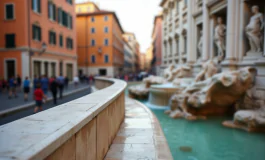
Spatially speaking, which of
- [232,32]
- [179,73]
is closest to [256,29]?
[232,32]

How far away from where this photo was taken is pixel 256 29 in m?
9.68

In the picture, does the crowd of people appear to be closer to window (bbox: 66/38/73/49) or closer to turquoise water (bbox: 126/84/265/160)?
turquoise water (bbox: 126/84/265/160)

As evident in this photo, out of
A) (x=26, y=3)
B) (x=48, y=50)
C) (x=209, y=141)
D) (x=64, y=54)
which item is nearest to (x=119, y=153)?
(x=209, y=141)

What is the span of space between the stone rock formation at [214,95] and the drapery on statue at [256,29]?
69.2 inches

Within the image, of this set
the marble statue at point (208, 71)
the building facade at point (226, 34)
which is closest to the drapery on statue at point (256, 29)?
the building facade at point (226, 34)

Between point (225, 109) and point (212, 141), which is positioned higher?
point (225, 109)

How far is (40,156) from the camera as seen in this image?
1394 millimetres

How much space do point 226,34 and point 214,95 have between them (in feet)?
17.0

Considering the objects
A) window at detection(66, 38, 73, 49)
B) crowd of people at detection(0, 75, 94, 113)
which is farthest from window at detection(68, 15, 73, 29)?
crowd of people at detection(0, 75, 94, 113)

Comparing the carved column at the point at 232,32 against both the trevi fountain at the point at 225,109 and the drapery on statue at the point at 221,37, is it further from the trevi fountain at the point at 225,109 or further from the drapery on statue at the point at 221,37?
the drapery on statue at the point at 221,37

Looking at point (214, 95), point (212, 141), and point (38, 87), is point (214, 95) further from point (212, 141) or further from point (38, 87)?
point (38, 87)

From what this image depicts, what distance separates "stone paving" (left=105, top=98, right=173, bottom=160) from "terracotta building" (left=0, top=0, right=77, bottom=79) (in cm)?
1712

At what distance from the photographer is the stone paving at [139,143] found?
10.8 feet

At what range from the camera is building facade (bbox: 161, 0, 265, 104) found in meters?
9.73
